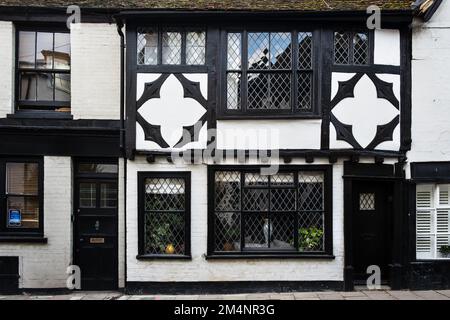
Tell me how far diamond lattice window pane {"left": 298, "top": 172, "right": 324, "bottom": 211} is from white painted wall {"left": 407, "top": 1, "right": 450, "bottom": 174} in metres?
1.96

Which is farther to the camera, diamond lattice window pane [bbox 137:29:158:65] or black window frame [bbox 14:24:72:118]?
black window frame [bbox 14:24:72:118]

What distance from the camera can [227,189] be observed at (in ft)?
26.9

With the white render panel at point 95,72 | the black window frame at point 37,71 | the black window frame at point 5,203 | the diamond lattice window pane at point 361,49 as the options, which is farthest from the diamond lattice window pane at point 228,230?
the diamond lattice window pane at point 361,49

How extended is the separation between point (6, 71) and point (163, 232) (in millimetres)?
4715

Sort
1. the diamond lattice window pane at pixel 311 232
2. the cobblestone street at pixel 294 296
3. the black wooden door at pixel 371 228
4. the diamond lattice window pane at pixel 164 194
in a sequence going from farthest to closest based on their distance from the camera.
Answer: the black wooden door at pixel 371 228 < the diamond lattice window pane at pixel 164 194 < the diamond lattice window pane at pixel 311 232 < the cobblestone street at pixel 294 296

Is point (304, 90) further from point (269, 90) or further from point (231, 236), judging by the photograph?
point (231, 236)

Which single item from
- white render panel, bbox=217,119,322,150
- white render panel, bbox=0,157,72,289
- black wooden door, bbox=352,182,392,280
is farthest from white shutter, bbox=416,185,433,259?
white render panel, bbox=0,157,72,289

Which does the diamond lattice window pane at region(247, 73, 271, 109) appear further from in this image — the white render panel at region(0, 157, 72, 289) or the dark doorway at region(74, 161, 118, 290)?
the white render panel at region(0, 157, 72, 289)

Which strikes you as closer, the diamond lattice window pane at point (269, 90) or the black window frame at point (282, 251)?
the black window frame at point (282, 251)

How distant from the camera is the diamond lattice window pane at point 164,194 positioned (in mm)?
8195

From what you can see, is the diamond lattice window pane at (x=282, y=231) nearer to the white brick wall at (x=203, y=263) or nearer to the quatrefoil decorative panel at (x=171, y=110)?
the white brick wall at (x=203, y=263)

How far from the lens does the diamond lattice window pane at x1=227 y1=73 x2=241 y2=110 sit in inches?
321

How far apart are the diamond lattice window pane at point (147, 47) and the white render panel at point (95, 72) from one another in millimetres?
518

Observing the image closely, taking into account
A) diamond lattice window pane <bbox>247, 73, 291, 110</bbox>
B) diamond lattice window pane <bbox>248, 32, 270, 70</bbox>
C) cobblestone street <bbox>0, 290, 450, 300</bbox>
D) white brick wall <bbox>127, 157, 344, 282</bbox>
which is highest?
diamond lattice window pane <bbox>248, 32, 270, 70</bbox>
